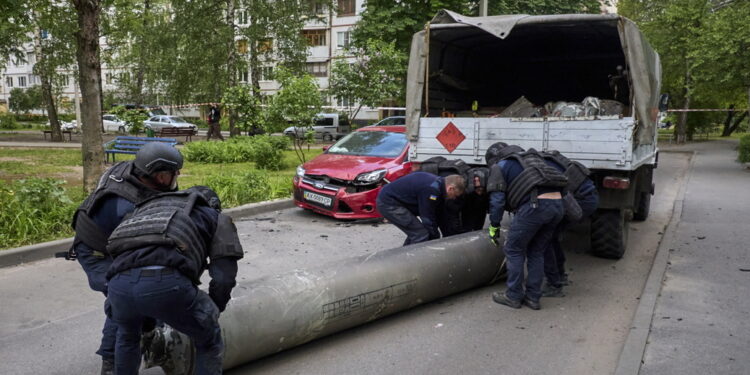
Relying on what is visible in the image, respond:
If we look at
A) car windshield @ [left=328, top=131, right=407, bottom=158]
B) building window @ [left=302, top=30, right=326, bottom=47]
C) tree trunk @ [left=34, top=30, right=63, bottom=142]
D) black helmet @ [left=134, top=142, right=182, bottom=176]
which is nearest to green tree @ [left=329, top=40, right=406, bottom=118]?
car windshield @ [left=328, top=131, right=407, bottom=158]

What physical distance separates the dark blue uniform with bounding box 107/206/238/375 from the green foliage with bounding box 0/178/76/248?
4421 millimetres

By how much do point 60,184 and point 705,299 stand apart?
25.5ft

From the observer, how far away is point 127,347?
292cm

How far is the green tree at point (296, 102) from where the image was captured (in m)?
12.8

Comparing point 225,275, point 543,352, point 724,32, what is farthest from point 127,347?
point 724,32

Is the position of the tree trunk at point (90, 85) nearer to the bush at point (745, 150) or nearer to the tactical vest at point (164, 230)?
the tactical vest at point (164, 230)

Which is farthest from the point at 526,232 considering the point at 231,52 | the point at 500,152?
the point at 231,52

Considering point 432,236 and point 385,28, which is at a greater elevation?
point 385,28

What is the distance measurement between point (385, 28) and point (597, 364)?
17478 mm

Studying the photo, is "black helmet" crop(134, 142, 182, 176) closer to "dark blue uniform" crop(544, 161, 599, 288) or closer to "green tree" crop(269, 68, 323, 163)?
"dark blue uniform" crop(544, 161, 599, 288)

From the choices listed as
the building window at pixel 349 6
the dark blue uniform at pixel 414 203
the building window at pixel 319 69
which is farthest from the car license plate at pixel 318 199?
the building window at pixel 319 69

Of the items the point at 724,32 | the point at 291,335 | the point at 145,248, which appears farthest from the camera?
the point at 724,32

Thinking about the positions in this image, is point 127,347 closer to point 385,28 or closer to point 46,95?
point 385,28

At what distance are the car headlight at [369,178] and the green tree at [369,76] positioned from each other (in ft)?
27.9
